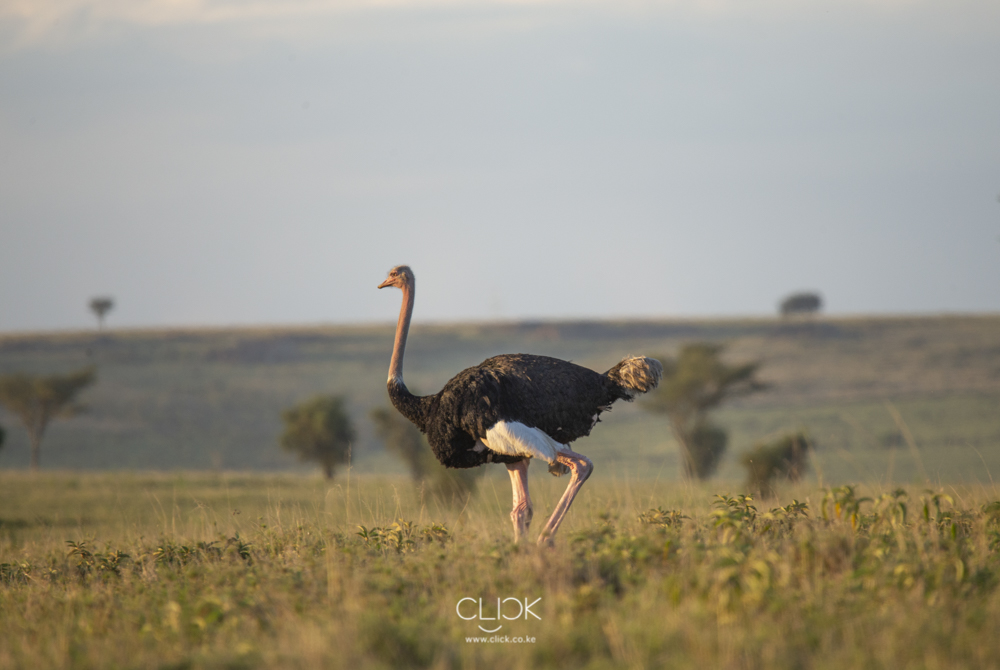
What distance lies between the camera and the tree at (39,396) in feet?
132

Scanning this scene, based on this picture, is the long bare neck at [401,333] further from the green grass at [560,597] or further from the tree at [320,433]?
the tree at [320,433]

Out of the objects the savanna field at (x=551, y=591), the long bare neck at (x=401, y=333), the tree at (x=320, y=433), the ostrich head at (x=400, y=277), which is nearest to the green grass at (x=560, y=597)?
the savanna field at (x=551, y=591)

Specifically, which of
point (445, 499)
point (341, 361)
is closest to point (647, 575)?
point (445, 499)

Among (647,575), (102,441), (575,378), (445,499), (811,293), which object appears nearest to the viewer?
(647,575)

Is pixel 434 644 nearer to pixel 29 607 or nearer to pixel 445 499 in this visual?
pixel 29 607

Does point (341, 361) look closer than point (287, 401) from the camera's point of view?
No

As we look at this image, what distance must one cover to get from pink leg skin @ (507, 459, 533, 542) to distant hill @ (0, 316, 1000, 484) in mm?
30891

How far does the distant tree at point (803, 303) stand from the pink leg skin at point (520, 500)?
3156 inches

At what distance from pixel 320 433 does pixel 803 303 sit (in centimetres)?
6218

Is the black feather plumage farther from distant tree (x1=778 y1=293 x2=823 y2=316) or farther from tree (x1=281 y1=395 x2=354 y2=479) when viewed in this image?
distant tree (x1=778 y1=293 x2=823 y2=316)

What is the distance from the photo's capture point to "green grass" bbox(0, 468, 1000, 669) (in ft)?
13.7

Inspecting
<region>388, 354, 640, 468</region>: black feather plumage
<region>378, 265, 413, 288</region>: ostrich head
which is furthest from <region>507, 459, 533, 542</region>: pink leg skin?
<region>378, 265, 413, 288</region>: ostrich head

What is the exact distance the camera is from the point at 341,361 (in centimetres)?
7225

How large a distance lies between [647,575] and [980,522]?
270cm
